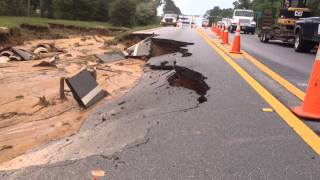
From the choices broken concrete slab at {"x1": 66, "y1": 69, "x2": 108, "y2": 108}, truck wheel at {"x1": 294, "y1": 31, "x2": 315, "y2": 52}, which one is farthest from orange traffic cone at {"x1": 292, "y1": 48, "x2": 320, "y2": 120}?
truck wheel at {"x1": 294, "y1": 31, "x2": 315, "y2": 52}

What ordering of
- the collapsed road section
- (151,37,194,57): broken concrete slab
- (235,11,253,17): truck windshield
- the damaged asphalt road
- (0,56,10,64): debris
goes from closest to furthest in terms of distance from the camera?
the damaged asphalt road → the collapsed road section → (151,37,194,57): broken concrete slab → (0,56,10,64): debris → (235,11,253,17): truck windshield

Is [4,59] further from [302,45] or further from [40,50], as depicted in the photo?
[302,45]

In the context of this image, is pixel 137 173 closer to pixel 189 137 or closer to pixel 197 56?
pixel 189 137

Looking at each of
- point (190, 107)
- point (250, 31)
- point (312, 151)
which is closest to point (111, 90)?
point (190, 107)

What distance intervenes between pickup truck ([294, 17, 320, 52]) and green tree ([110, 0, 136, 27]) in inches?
1208

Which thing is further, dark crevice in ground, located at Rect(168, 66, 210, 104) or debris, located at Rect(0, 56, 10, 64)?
debris, located at Rect(0, 56, 10, 64)

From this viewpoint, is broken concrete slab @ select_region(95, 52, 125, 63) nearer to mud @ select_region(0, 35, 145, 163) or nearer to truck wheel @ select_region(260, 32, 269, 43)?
mud @ select_region(0, 35, 145, 163)

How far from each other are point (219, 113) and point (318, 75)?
145 cm

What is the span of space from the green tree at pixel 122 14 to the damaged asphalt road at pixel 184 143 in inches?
1613

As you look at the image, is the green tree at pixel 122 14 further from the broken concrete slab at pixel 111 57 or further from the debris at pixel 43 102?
the debris at pixel 43 102

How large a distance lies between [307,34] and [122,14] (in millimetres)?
32459

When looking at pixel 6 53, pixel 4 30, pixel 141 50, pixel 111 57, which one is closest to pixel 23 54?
pixel 6 53

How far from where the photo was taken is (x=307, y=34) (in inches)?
723

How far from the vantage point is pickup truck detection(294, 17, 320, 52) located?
1759 centimetres
